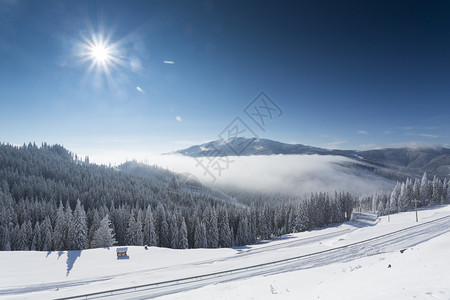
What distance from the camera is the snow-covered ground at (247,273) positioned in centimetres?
1157

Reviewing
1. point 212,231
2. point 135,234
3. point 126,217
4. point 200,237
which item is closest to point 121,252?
point 135,234

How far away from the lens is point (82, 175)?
416ft

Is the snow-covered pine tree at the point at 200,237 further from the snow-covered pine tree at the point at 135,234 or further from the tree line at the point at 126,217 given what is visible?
the snow-covered pine tree at the point at 135,234

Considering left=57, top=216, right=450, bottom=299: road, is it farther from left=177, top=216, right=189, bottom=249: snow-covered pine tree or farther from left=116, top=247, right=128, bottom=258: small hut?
left=177, top=216, right=189, bottom=249: snow-covered pine tree

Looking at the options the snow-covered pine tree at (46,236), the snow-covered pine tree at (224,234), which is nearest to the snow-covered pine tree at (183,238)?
the snow-covered pine tree at (224,234)

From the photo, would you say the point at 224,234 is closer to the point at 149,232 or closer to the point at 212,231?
the point at 212,231

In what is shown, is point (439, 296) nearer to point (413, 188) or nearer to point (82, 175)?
point (413, 188)

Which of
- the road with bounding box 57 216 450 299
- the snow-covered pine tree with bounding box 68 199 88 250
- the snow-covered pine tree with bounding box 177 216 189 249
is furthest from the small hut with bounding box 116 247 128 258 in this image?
the snow-covered pine tree with bounding box 177 216 189 249

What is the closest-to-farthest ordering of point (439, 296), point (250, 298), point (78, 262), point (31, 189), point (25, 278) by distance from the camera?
point (439, 296) < point (250, 298) < point (25, 278) < point (78, 262) < point (31, 189)

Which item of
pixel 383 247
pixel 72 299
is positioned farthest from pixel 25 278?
pixel 383 247

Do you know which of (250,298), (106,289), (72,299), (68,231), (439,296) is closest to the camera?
(439,296)

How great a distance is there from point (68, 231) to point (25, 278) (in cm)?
2563

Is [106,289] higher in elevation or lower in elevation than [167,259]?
higher

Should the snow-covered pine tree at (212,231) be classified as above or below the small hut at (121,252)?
below
